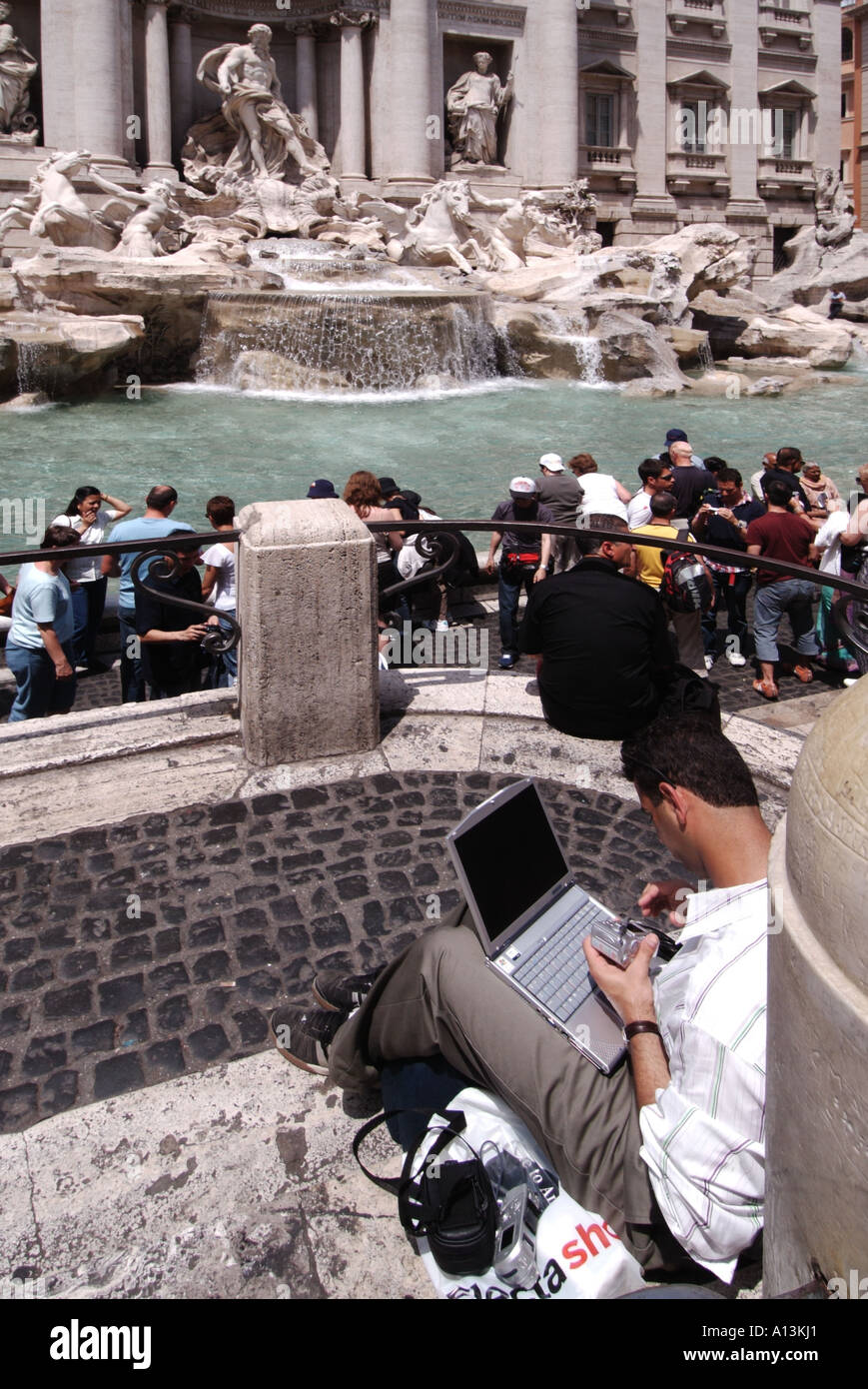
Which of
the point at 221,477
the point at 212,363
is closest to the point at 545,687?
the point at 221,477

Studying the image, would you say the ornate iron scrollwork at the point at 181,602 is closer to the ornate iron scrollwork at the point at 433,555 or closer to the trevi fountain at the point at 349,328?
the ornate iron scrollwork at the point at 433,555

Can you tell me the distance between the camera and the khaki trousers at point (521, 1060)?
2.03 meters

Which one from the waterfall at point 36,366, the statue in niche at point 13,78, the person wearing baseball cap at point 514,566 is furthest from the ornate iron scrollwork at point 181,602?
the statue in niche at point 13,78

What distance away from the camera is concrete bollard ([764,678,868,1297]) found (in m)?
1.27

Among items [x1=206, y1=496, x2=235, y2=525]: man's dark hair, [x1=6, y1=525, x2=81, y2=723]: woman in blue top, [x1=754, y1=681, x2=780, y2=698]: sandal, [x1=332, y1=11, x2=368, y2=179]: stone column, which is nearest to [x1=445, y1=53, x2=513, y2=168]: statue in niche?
[x1=332, y1=11, x2=368, y2=179]: stone column

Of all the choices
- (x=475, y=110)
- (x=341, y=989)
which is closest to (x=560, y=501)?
(x=341, y=989)

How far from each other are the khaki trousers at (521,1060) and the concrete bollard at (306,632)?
1982 millimetres

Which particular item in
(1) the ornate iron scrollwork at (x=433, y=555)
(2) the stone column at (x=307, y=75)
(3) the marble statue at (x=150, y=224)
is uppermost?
(2) the stone column at (x=307, y=75)

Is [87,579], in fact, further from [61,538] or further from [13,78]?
[13,78]

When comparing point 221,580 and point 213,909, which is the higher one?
point 221,580

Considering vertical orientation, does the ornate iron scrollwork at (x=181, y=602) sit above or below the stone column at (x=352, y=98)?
below

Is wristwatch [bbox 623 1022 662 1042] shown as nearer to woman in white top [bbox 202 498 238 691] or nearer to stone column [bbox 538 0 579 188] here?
woman in white top [bbox 202 498 238 691]

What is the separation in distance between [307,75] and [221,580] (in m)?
26.0

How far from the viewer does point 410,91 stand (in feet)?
89.1
